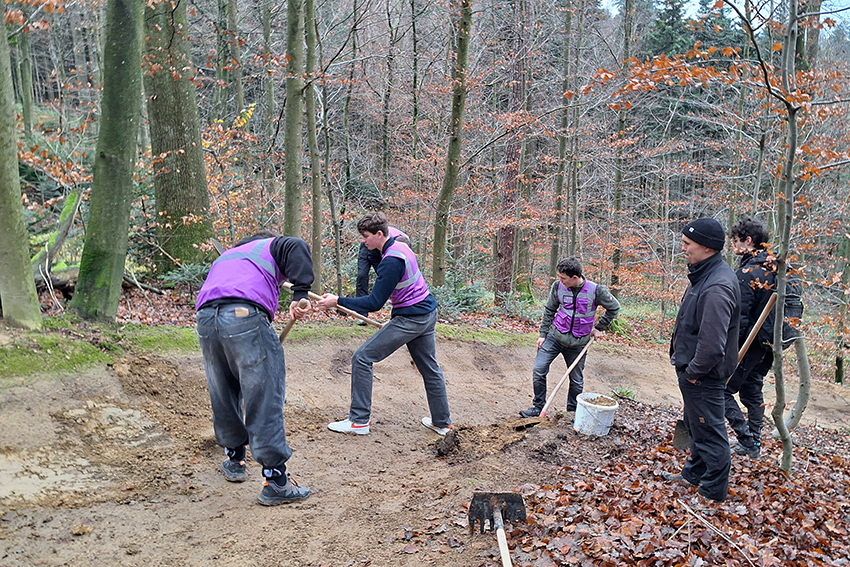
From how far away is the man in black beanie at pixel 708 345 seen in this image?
3.90 m

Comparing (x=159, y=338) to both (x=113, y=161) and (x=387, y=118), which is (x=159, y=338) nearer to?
(x=113, y=161)

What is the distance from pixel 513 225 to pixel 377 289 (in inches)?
444

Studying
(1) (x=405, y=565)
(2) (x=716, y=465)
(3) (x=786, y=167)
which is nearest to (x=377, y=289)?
(1) (x=405, y=565)

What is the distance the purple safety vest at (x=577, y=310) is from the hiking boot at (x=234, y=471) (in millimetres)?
3845

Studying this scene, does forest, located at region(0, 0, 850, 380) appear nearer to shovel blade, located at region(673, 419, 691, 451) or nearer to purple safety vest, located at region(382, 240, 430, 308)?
shovel blade, located at region(673, 419, 691, 451)

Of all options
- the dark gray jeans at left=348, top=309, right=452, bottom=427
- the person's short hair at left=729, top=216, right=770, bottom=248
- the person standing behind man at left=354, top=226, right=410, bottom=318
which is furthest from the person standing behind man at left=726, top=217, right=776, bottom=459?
the person standing behind man at left=354, top=226, right=410, bottom=318

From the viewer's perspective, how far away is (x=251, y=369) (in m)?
3.86

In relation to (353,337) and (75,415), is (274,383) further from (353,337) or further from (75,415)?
(353,337)

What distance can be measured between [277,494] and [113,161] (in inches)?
173

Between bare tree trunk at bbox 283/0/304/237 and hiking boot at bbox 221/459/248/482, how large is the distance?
203 inches

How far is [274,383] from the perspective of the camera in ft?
13.0

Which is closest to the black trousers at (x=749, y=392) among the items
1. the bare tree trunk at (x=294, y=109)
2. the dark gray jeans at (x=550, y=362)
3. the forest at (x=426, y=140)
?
the forest at (x=426, y=140)

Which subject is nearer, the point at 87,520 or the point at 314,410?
the point at 87,520

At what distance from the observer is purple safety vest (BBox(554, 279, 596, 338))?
20.8 feet
